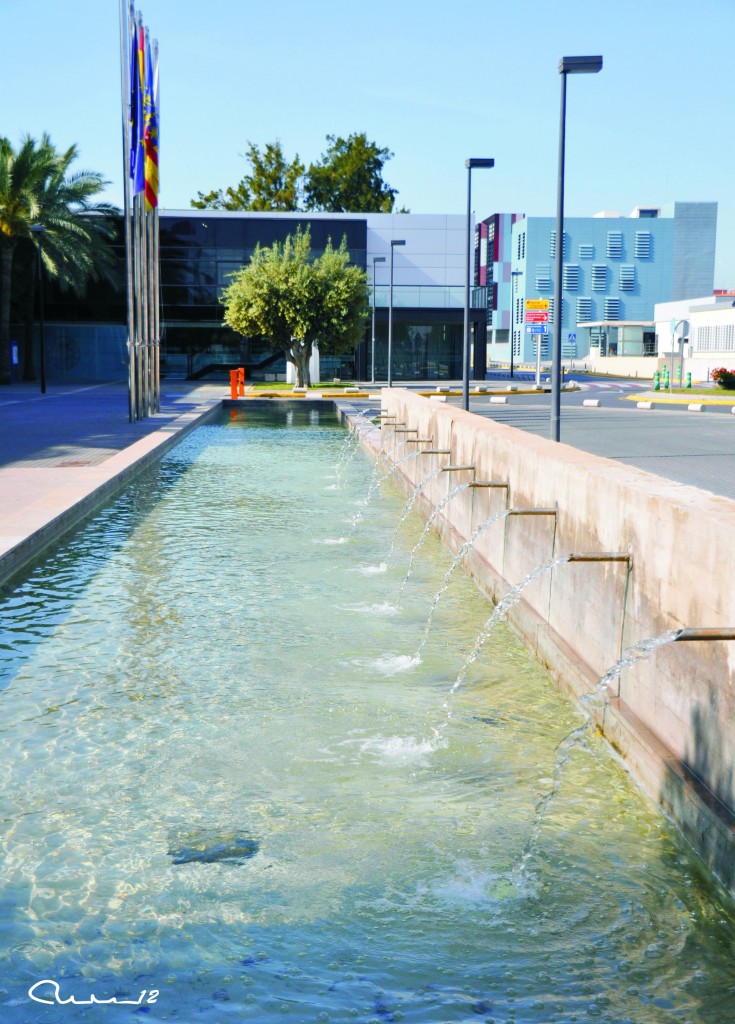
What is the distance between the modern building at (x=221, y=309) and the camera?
54.3 meters

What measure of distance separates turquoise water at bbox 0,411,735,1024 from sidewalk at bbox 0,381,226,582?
7.96ft

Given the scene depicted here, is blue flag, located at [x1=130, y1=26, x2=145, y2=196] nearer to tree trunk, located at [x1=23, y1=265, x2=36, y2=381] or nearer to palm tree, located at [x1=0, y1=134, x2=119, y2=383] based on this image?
palm tree, located at [x1=0, y1=134, x2=119, y2=383]

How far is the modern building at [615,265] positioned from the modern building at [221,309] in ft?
118

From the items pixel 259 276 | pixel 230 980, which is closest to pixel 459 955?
pixel 230 980

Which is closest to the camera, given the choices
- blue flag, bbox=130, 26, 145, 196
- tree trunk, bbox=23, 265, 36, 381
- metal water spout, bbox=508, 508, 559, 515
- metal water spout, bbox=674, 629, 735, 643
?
metal water spout, bbox=674, 629, 735, 643

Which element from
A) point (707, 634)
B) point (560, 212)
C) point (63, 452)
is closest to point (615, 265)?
point (560, 212)

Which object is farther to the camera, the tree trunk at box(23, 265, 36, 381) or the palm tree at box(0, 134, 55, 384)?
the tree trunk at box(23, 265, 36, 381)

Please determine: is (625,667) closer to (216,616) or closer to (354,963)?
(354,963)

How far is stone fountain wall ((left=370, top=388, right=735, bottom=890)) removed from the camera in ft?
16.6

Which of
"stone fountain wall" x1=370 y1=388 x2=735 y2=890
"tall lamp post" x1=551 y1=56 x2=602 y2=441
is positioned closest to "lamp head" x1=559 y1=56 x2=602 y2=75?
"tall lamp post" x1=551 y1=56 x2=602 y2=441

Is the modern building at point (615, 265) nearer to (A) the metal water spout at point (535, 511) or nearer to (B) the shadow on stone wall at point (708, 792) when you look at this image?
(A) the metal water spout at point (535, 511)

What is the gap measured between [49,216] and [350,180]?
149 feet

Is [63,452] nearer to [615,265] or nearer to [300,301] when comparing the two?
[300,301]

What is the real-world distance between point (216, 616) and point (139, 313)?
20935mm
